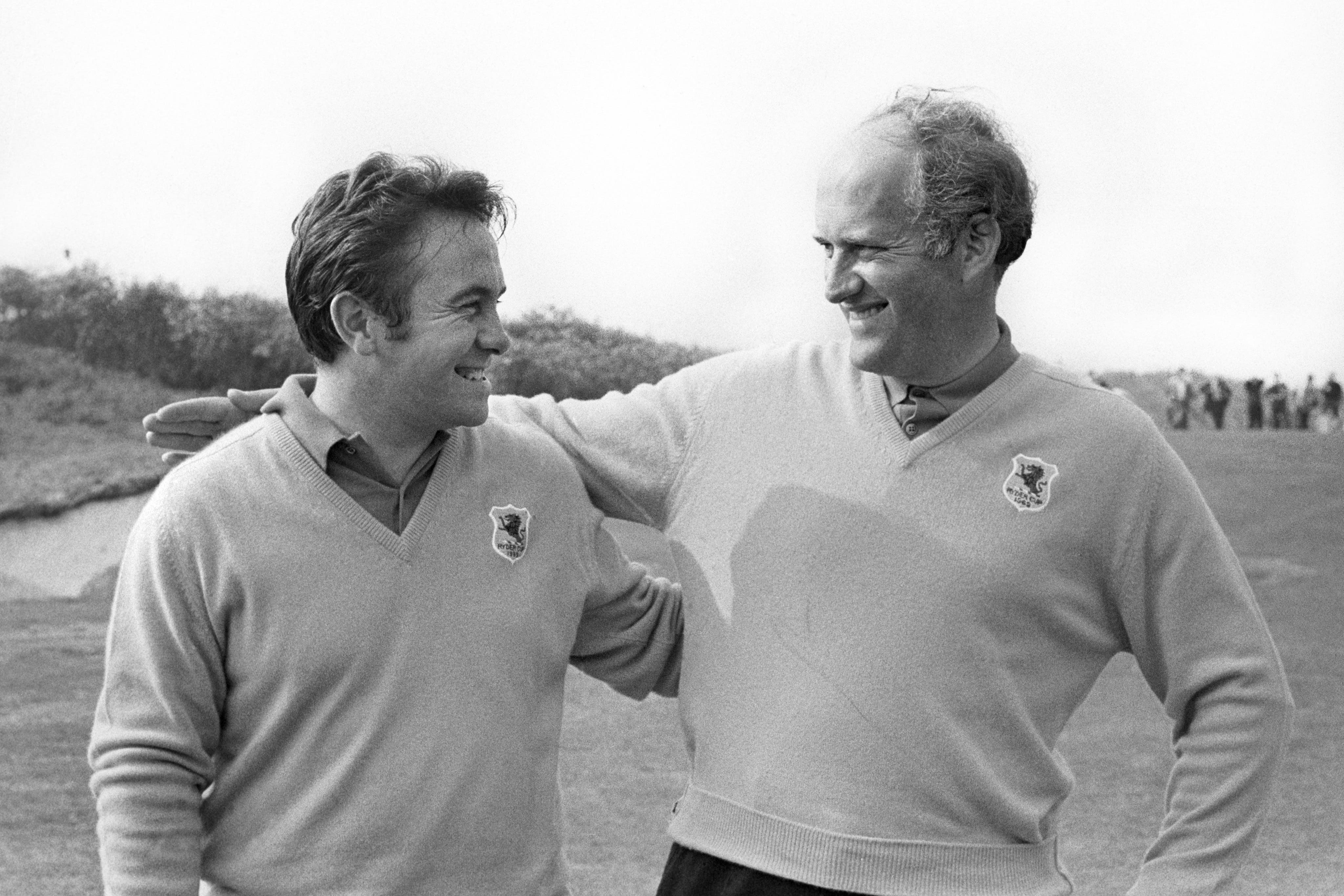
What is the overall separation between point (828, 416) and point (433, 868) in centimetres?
79

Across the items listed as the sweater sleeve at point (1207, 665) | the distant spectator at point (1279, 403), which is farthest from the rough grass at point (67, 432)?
the distant spectator at point (1279, 403)

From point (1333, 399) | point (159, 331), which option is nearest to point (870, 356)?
point (159, 331)

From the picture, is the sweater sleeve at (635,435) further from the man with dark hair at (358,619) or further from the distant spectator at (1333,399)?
the distant spectator at (1333,399)

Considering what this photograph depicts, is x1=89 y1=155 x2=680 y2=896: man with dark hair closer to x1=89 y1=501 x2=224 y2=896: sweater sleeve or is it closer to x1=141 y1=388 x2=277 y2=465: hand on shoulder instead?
x1=89 y1=501 x2=224 y2=896: sweater sleeve

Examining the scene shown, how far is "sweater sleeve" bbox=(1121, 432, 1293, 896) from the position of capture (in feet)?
7.01

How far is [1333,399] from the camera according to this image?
19.4 m

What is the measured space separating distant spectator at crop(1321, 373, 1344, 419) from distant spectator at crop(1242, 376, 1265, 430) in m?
0.69

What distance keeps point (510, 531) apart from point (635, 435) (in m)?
0.27

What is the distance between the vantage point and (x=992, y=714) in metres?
2.11

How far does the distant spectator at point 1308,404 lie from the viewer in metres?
19.5

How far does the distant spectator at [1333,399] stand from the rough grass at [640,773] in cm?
968

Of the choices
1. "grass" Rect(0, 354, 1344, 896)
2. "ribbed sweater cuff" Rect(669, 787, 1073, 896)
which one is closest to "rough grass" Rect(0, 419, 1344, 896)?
"grass" Rect(0, 354, 1344, 896)

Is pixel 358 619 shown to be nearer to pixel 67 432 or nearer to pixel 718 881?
pixel 718 881

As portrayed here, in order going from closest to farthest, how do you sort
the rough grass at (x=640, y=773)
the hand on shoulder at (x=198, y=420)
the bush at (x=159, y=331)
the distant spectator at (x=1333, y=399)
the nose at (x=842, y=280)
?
the nose at (x=842, y=280), the hand on shoulder at (x=198, y=420), the rough grass at (x=640, y=773), the bush at (x=159, y=331), the distant spectator at (x=1333, y=399)
